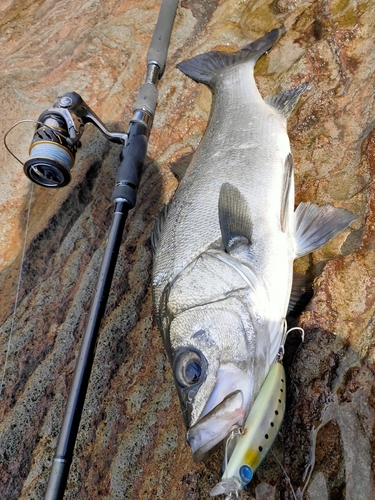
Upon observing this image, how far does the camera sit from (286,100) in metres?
2.97

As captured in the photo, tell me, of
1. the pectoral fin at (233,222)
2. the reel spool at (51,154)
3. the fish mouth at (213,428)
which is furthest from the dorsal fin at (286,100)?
the fish mouth at (213,428)

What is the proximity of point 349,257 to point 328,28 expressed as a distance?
219 cm

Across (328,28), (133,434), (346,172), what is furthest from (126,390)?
(328,28)

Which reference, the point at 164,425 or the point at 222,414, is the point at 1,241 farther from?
the point at 222,414

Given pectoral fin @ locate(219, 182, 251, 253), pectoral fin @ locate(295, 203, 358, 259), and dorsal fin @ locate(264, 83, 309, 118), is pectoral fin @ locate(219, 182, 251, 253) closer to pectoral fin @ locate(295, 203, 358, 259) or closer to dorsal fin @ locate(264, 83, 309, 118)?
pectoral fin @ locate(295, 203, 358, 259)

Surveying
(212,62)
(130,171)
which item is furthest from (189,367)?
(212,62)

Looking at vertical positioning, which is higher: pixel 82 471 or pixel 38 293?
pixel 38 293

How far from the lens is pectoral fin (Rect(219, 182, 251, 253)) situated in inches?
84.4

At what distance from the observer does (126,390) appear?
7.70 feet

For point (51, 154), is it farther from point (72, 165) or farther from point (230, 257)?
point (230, 257)

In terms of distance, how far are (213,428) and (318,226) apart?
1145 mm

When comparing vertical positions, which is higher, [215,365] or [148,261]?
[148,261]

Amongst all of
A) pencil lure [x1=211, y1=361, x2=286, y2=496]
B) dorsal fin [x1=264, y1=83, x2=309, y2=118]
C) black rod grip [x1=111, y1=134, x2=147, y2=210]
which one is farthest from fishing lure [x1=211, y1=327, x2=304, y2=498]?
dorsal fin [x1=264, y1=83, x2=309, y2=118]

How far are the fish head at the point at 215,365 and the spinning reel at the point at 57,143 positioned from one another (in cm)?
123
